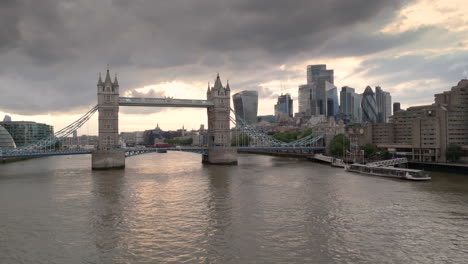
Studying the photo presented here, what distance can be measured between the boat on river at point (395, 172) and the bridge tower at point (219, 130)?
2540 cm

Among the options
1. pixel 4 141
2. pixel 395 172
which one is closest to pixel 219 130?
pixel 395 172

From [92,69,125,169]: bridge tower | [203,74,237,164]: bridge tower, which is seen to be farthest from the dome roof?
[203,74,237,164]: bridge tower

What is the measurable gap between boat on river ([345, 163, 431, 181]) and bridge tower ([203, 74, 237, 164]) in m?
25.4

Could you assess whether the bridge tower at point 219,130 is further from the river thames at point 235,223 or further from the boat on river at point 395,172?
the river thames at point 235,223

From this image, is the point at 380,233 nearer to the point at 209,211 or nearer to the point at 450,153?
the point at 209,211

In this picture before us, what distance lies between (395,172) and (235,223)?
31.1 metres

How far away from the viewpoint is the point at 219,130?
70688 millimetres

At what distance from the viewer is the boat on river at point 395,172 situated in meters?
42.4

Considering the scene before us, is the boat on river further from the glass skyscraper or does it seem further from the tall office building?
the tall office building

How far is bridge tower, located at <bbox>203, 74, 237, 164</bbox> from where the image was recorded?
68250 millimetres

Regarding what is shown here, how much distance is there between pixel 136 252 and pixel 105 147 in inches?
1803

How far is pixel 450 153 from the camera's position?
54875 millimetres

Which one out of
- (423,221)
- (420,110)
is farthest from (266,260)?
(420,110)

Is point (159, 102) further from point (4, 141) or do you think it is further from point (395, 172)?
point (4, 141)
